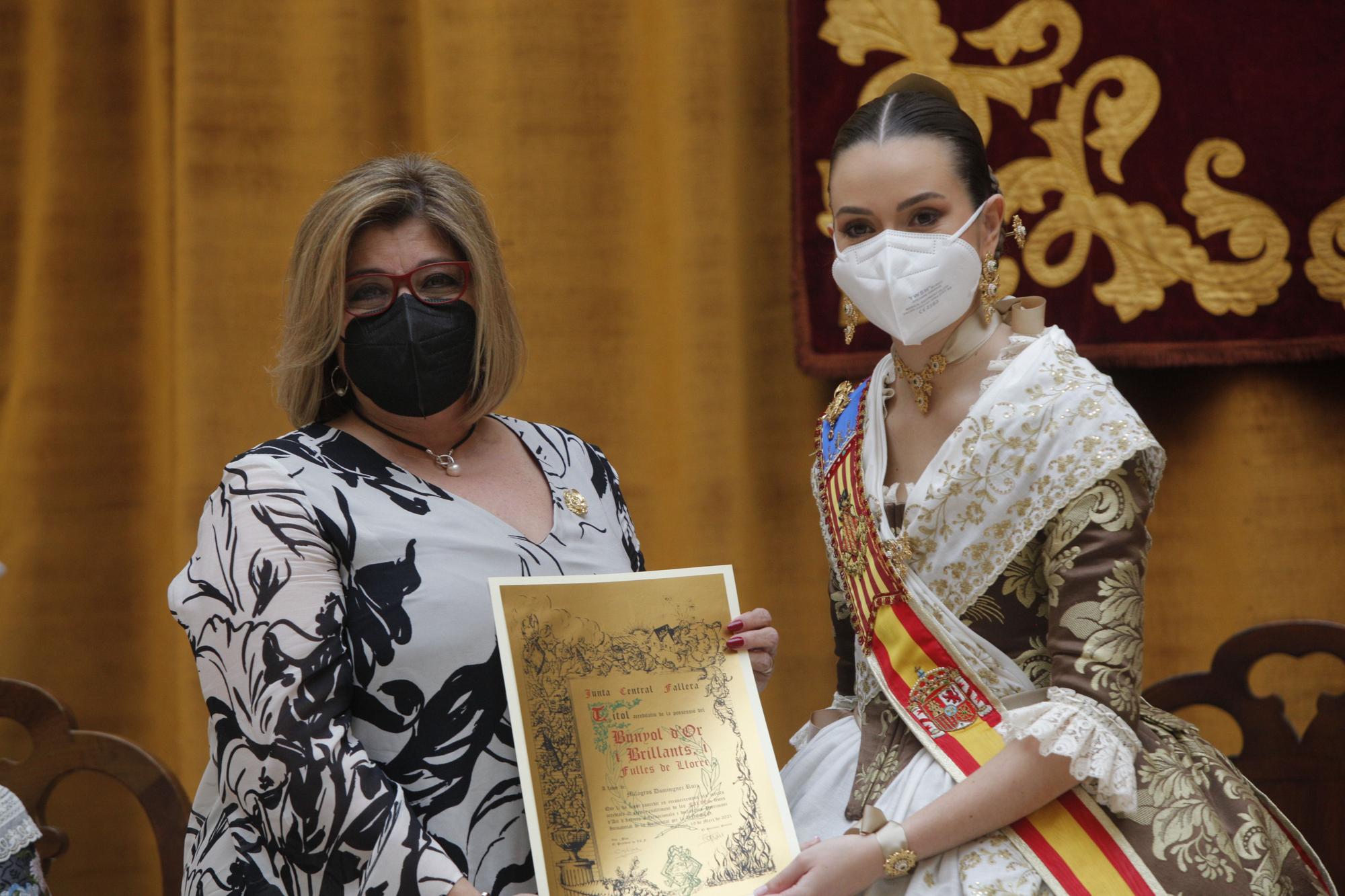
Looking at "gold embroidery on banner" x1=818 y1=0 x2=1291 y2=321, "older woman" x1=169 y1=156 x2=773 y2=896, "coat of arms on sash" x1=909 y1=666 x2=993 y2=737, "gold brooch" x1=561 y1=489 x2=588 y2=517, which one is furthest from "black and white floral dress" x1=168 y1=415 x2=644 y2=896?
"gold embroidery on banner" x1=818 y1=0 x2=1291 y2=321

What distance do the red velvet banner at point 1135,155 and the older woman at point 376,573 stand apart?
3.01ft

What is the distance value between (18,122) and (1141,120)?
208 centimetres

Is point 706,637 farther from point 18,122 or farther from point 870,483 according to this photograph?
point 18,122

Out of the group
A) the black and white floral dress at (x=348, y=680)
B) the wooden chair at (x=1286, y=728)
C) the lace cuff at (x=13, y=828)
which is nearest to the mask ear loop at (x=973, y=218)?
the black and white floral dress at (x=348, y=680)

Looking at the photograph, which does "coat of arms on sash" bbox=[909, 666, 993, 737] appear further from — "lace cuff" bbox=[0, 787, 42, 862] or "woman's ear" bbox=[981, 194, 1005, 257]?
"lace cuff" bbox=[0, 787, 42, 862]

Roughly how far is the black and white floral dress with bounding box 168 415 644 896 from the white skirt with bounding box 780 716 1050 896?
0.34 m

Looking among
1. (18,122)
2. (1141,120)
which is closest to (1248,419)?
(1141,120)

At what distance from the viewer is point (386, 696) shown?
138cm

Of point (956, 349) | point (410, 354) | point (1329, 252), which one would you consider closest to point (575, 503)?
point (410, 354)

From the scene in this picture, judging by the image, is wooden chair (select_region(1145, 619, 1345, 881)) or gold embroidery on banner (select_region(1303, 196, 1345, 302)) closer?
wooden chair (select_region(1145, 619, 1345, 881))

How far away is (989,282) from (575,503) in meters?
0.57

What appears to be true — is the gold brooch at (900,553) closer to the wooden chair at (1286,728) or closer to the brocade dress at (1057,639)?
the brocade dress at (1057,639)

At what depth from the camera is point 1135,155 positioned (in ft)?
7.35

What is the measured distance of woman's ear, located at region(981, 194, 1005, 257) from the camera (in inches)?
57.0
